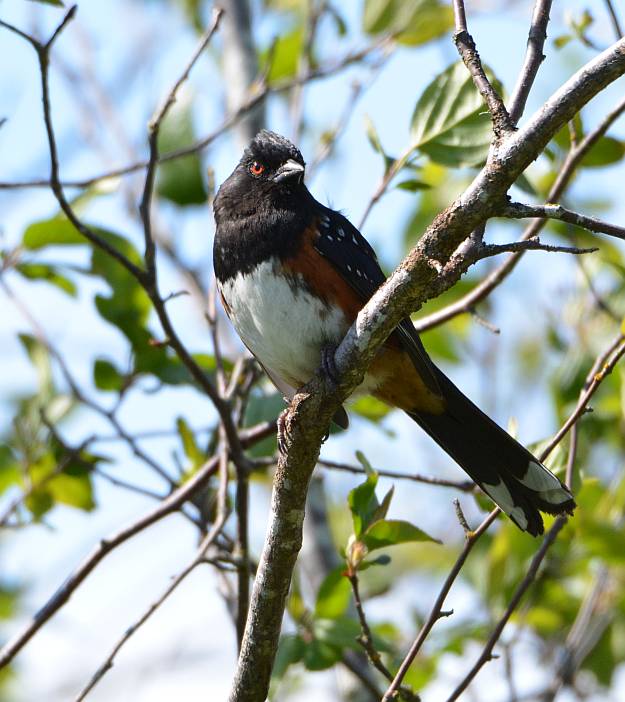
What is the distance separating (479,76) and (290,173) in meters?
1.30

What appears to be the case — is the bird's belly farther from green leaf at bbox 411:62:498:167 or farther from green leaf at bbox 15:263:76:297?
green leaf at bbox 15:263:76:297

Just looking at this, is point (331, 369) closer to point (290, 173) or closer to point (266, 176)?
point (290, 173)

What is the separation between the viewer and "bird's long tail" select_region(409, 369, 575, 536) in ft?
9.52

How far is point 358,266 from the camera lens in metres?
3.17

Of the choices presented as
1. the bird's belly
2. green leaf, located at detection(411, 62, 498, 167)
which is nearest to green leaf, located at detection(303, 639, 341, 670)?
the bird's belly

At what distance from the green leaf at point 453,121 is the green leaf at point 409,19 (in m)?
0.82

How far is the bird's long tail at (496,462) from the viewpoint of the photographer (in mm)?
2902

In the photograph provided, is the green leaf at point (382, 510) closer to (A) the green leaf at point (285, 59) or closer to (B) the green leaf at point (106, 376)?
(B) the green leaf at point (106, 376)

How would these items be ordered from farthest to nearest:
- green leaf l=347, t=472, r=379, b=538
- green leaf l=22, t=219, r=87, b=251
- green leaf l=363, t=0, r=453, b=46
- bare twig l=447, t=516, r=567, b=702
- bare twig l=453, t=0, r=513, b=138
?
1. green leaf l=363, t=0, r=453, b=46
2. green leaf l=22, t=219, r=87, b=251
3. green leaf l=347, t=472, r=379, b=538
4. bare twig l=447, t=516, r=567, b=702
5. bare twig l=453, t=0, r=513, b=138

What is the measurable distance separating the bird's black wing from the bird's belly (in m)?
0.13

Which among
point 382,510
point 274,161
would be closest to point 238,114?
point 274,161

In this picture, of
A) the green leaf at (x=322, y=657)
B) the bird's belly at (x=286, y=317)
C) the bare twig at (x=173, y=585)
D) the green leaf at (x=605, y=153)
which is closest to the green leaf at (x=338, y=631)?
the green leaf at (x=322, y=657)

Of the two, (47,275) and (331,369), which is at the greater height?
(47,275)

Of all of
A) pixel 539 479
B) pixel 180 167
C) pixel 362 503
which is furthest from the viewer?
pixel 180 167
